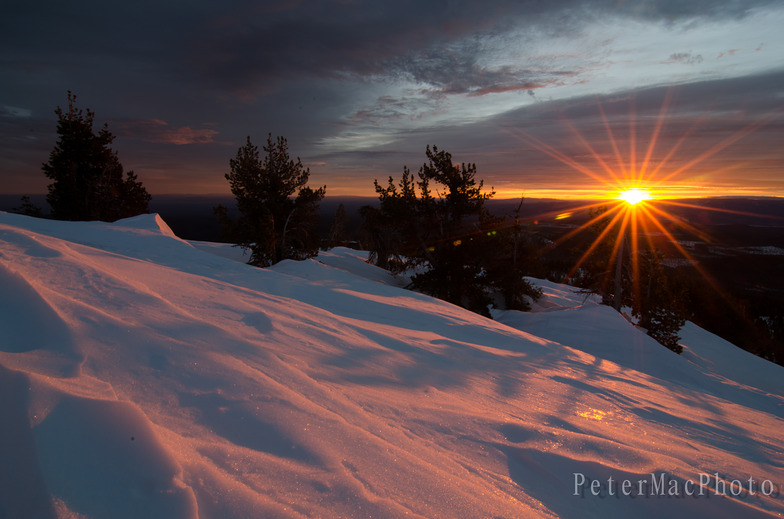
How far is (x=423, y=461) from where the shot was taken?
1956 mm

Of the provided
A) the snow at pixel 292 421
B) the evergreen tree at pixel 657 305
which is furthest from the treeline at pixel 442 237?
the snow at pixel 292 421

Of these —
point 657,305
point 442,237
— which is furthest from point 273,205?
point 657,305

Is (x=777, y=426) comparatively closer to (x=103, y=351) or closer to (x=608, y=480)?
(x=608, y=480)

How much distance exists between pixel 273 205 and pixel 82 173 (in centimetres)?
1561

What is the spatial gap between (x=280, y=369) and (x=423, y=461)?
1.26 meters

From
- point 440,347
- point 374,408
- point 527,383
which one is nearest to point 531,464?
point 374,408

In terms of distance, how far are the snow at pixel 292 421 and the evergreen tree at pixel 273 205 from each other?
12214 millimetres

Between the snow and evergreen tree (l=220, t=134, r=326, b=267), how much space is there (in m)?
12.2

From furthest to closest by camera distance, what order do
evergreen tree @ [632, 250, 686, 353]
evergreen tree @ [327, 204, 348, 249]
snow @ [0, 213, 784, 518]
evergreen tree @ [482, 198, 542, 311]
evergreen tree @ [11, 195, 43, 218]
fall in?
evergreen tree @ [327, 204, 348, 249], evergreen tree @ [11, 195, 43, 218], evergreen tree @ [482, 198, 542, 311], evergreen tree @ [632, 250, 686, 353], snow @ [0, 213, 784, 518]

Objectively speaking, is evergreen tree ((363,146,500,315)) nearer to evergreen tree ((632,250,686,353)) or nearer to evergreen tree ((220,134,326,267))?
evergreen tree ((220,134,326,267))

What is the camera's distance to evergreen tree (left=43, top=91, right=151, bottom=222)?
21219 millimetres

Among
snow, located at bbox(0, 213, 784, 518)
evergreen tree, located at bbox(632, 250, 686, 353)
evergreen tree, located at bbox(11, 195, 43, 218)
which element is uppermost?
evergreen tree, located at bbox(11, 195, 43, 218)

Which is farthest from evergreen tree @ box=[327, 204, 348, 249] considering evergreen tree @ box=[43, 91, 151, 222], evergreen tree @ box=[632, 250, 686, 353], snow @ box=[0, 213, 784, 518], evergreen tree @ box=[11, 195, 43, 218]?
snow @ box=[0, 213, 784, 518]

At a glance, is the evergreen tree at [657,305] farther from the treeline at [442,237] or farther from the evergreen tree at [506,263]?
the evergreen tree at [506,263]
